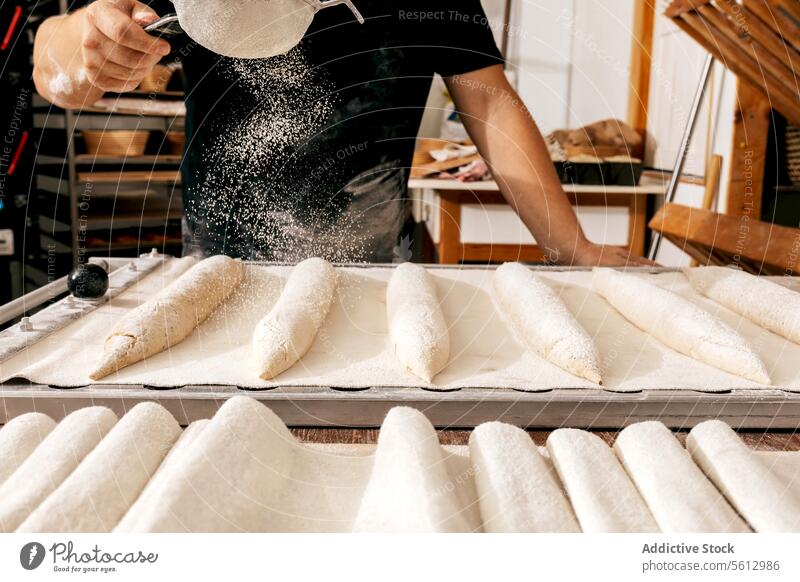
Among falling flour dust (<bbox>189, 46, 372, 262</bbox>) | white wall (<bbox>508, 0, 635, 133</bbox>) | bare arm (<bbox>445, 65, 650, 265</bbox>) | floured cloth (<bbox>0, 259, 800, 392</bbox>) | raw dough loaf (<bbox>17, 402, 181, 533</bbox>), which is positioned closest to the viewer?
raw dough loaf (<bbox>17, 402, 181, 533</bbox>)

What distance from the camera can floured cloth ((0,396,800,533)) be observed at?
43 centimetres

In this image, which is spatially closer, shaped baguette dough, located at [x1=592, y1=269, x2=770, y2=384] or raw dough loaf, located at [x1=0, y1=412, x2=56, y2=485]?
raw dough loaf, located at [x1=0, y1=412, x2=56, y2=485]

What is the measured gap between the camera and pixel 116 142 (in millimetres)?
2990

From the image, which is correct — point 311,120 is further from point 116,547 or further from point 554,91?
point 554,91

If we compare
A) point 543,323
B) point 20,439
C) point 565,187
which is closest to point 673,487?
point 543,323

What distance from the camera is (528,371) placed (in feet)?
2.47

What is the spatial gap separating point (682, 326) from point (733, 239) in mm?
728

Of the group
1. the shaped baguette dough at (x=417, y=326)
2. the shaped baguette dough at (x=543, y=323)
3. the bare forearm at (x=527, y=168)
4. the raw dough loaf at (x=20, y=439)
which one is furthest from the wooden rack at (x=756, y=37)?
the raw dough loaf at (x=20, y=439)

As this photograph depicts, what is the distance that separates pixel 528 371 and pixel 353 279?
41 centimetres

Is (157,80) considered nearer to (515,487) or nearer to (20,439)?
(20,439)

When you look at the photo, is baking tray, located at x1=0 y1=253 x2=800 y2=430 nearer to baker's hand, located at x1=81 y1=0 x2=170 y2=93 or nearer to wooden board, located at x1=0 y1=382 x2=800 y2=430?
wooden board, located at x1=0 y1=382 x2=800 y2=430

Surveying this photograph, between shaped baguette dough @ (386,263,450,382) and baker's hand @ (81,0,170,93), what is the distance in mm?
394

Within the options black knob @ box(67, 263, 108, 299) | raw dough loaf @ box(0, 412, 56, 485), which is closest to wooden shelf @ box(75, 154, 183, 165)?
black knob @ box(67, 263, 108, 299)

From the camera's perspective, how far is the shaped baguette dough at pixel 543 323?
735 mm
